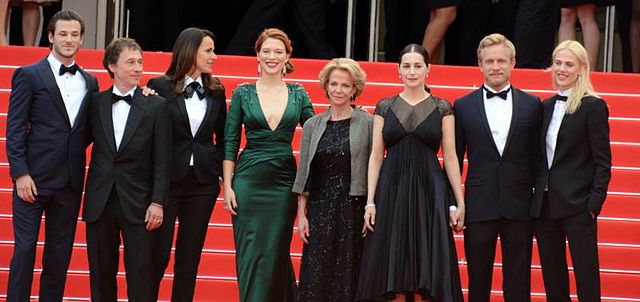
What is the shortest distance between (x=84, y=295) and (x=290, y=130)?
2.17m

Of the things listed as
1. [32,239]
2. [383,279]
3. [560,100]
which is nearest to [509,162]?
[560,100]

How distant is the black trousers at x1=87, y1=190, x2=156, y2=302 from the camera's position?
27.5 ft

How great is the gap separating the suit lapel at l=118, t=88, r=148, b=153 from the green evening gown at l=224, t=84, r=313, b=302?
53 centimetres

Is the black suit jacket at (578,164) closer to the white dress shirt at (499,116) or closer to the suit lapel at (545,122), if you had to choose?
the suit lapel at (545,122)

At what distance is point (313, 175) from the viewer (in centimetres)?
842

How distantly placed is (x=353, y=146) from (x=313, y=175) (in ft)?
0.98

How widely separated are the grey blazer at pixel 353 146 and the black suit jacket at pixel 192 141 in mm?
517

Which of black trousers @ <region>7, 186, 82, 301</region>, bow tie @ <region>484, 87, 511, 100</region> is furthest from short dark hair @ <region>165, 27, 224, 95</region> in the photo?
bow tie @ <region>484, 87, 511, 100</region>

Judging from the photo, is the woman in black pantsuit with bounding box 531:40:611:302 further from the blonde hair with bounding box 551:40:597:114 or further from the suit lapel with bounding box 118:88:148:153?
the suit lapel with bounding box 118:88:148:153

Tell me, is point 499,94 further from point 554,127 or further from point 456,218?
point 456,218

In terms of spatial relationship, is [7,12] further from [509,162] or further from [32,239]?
[509,162]

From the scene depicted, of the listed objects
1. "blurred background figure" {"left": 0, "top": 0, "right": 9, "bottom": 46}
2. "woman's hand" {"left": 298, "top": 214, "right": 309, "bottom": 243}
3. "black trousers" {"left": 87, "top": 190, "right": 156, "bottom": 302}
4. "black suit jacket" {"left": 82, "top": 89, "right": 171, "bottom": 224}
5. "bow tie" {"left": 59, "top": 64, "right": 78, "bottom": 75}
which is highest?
"blurred background figure" {"left": 0, "top": 0, "right": 9, "bottom": 46}

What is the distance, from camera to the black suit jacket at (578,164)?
8.22 m

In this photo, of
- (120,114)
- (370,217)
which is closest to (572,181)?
(370,217)
